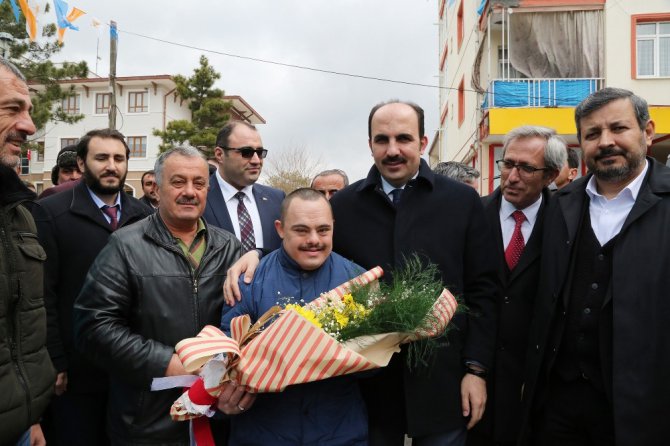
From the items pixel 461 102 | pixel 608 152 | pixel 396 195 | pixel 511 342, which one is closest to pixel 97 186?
pixel 396 195

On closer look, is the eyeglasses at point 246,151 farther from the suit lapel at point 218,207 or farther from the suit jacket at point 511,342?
the suit jacket at point 511,342

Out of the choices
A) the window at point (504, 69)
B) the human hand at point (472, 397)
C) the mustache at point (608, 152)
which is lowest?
the human hand at point (472, 397)

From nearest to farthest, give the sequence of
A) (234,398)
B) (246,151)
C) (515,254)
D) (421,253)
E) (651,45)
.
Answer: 1. (234,398)
2. (421,253)
3. (515,254)
4. (246,151)
5. (651,45)

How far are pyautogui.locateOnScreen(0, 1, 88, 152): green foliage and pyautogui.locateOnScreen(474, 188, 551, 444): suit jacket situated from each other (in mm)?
17590

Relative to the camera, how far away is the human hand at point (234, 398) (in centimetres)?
253

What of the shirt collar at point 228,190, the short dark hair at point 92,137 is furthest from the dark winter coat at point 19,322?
the shirt collar at point 228,190

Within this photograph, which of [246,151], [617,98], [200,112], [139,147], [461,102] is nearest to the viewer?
[617,98]

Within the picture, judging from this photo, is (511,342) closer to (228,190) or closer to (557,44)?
(228,190)

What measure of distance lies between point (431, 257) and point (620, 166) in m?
1.10

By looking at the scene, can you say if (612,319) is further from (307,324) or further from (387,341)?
(307,324)

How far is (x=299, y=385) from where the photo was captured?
2.67 meters

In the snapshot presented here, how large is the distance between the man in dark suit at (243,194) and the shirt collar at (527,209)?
5.66ft

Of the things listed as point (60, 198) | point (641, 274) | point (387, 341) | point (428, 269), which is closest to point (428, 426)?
point (387, 341)

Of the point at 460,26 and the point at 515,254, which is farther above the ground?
the point at 460,26
